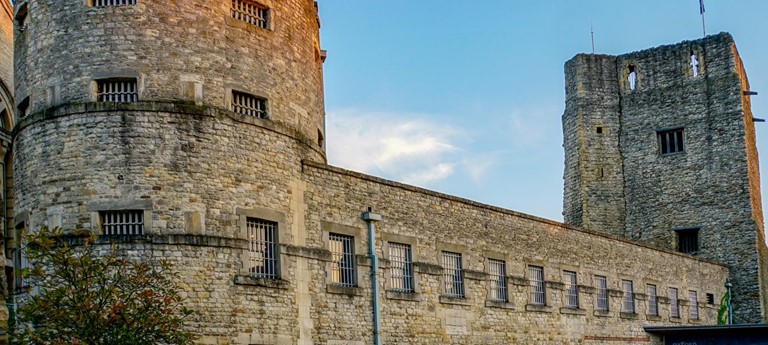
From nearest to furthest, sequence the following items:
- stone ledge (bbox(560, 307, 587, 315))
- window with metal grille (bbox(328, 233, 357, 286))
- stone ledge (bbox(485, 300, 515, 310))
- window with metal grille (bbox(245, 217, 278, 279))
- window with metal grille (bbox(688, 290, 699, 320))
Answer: window with metal grille (bbox(245, 217, 278, 279)), window with metal grille (bbox(328, 233, 357, 286)), stone ledge (bbox(485, 300, 515, 310)), stone ledge (bbox(560, 307, 587, 315)), window with metal grille (bbox(688, 290, 699, 320))

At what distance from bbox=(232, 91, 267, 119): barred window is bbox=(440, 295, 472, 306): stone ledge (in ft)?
25.8

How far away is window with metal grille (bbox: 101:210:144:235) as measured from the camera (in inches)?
783

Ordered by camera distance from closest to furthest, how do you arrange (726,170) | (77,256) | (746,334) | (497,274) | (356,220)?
(77,256), (356,220), (497,274), (746,334), (726,170)

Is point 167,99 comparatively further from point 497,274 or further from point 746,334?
point 746,334

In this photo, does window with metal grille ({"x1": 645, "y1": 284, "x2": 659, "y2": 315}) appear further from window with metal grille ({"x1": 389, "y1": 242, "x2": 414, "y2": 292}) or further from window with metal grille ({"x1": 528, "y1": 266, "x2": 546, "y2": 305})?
window with metal grille ({"x1": 389, "y1": 242, "x2": 414, "y2": 292})

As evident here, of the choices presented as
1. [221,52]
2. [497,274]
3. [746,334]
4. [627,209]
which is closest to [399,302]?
[497,274]

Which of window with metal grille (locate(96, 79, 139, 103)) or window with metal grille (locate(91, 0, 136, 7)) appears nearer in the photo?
window with metal grille (locate(96, 79, 139, 103))

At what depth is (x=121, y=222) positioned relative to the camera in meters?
19.9

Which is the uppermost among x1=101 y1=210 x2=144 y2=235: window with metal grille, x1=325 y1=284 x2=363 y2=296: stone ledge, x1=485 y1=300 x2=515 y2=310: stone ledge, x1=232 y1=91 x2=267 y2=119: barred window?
x1=232 y1=91 x2=267 y2=119: barred window

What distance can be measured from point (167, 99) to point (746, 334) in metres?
23.8

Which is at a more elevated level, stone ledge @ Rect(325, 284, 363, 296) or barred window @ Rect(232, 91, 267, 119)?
barred window @ Rect(232, 91, 267, 119)

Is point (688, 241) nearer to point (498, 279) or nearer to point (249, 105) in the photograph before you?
point (498, 279)

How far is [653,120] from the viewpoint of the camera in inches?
1873

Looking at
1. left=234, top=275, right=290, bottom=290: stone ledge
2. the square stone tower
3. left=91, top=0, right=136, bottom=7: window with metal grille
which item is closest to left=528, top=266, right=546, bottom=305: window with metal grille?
left=234, top=275, right=290, bottom=290: stone ledge
